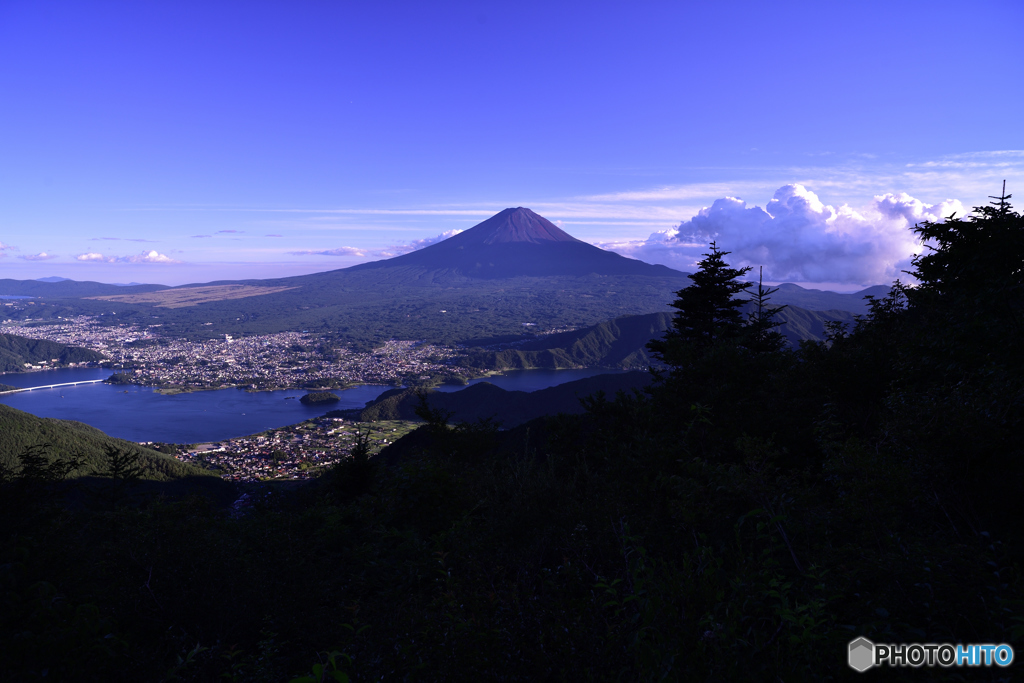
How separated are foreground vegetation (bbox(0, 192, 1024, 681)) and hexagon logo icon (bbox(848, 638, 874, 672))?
0.05m

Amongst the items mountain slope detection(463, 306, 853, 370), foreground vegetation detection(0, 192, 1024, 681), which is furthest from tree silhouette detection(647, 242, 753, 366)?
mountain slope detection(463, 306, 853, 370)

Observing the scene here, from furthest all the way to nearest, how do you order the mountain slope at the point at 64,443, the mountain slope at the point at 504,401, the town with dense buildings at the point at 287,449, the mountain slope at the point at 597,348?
the mountain slope at the point at 597,348, the mountain slope at the point at 504,401, the town with dense buildings at the point at 287,449, the mountain slope at the point at 64,443

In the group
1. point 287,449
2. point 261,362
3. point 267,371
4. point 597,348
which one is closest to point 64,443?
point 287,449

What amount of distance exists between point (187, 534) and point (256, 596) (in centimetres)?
114

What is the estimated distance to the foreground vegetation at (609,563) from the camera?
2420mm

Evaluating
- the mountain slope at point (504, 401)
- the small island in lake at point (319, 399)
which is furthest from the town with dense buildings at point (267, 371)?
the small island in lake at point (319, 399)

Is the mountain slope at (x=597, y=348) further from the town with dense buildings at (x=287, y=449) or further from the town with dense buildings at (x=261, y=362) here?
the town with dense buildings at (x=287, y=449)

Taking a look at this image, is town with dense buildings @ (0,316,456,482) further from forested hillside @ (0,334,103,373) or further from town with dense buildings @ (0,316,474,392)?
forested hillside @ (0,334,103,373)

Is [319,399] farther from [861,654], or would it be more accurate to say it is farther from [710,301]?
[861,654]

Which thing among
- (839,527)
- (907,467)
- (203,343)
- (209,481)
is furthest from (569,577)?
(203,343)

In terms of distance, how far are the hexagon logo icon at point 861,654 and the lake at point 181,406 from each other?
2577 inches

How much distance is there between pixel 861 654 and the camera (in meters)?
2.15

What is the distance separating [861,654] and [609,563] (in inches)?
77.8

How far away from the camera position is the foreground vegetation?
2.42 metres
